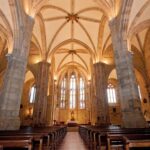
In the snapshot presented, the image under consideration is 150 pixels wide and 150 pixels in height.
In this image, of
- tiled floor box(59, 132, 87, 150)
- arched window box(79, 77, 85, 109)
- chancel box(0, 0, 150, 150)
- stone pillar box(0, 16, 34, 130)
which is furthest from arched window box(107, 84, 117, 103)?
stone pillar box(0, 16, 34, 130)

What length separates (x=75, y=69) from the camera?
98.3 feet

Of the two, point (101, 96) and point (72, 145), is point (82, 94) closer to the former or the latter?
→ point (101, 96)

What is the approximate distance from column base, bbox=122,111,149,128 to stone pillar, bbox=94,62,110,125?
6591 mm

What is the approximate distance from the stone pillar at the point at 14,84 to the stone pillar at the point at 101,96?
28.3 ft

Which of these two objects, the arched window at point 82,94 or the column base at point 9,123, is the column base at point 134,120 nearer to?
the column base at point 9,123

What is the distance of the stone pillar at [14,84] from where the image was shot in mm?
6737

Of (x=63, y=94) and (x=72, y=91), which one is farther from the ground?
(x=72, y=91)

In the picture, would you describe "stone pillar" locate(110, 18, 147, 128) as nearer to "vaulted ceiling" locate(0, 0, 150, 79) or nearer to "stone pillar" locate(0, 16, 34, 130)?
"vaulted ceiling" locate(0, 0, 150, 79)

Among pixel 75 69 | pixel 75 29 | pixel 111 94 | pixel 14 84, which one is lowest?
pixel 14 84

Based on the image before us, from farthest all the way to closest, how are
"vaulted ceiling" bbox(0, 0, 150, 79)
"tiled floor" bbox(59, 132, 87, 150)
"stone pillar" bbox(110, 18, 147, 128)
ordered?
"vaulted ceiling" bbox(0, 0, 150, 79)
"stone pillar" bbox(110, 18, 147, 128)
"tiled floor" bbox(59, 132, 87, 150)

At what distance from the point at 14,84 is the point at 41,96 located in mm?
7158

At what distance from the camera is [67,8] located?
1455 centimetres

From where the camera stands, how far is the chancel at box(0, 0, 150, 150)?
591cm

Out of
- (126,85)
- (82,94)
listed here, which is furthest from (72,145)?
(82,94)
